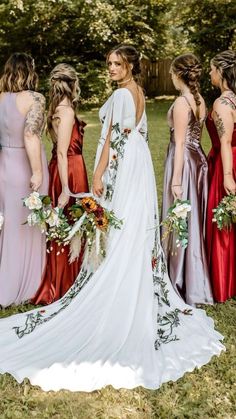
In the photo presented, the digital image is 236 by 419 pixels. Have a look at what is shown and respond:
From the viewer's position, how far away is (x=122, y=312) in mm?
4035

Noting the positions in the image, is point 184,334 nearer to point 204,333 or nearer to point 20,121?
point 204,333

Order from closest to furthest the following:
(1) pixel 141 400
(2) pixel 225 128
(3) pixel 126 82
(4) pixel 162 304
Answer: (1) pixel 141 400, (3) pixel 126 82, (4) pixel 162 304, (2) pixel 225 128

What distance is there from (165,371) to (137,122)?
187cm

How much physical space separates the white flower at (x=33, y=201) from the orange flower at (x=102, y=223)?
58 cm

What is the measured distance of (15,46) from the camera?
2316 centimetres

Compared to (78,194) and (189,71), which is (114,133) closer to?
(78,194)

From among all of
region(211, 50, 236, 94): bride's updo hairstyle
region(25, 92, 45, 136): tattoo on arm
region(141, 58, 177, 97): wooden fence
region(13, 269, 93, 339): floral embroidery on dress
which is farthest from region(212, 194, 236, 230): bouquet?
region(141, 58, 177, 97): wooden fence

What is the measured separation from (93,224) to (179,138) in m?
1.10

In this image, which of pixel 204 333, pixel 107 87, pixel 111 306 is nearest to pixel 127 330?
pixel 111 306

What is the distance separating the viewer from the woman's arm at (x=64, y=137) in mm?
4660

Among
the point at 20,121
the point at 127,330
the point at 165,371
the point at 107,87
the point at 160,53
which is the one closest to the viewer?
the point at 165,371

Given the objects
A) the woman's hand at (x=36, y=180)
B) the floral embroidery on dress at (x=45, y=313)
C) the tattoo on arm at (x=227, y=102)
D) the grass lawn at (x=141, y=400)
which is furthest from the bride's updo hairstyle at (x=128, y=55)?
the grass lawn at (x=141, y=400)

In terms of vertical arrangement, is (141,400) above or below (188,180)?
below

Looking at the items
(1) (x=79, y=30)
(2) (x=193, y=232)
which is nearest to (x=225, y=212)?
(2) (x=193, y=232)
